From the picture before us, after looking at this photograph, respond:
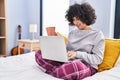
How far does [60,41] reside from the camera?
1098 millimetres

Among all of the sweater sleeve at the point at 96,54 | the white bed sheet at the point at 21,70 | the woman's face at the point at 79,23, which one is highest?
the woman's face at the point at 79,23

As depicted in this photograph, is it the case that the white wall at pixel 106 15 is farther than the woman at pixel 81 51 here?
Yes

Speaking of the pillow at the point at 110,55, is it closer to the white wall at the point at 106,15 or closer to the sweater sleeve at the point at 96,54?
the sweater sleeve at the point at 96,54

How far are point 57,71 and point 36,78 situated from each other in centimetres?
14

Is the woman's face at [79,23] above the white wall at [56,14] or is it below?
below

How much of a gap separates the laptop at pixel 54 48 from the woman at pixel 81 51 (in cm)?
6

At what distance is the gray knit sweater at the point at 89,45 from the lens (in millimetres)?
1252

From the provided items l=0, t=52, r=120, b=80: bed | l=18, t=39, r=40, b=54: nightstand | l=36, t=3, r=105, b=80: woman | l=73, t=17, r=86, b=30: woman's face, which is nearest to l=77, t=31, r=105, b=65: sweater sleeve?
l=36, t=3, r=105, b=80: woman

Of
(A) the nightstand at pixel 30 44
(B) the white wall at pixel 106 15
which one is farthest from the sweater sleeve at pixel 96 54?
(A) the nightstand at pixel 30 44

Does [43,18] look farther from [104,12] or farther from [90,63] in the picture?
[90,63]

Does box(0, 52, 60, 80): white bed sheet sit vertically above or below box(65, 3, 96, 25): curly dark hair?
below

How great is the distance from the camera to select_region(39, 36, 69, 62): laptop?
3.63ft

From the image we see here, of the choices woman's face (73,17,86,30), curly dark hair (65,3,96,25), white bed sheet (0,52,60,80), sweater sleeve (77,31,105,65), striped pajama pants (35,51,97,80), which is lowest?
white bed sheet (0,52,60,80)

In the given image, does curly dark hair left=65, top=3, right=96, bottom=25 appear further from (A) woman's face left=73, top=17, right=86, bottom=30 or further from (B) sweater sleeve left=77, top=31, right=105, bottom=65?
(B) sweater sleeve left=77, top=31, right=105, bottom=65
